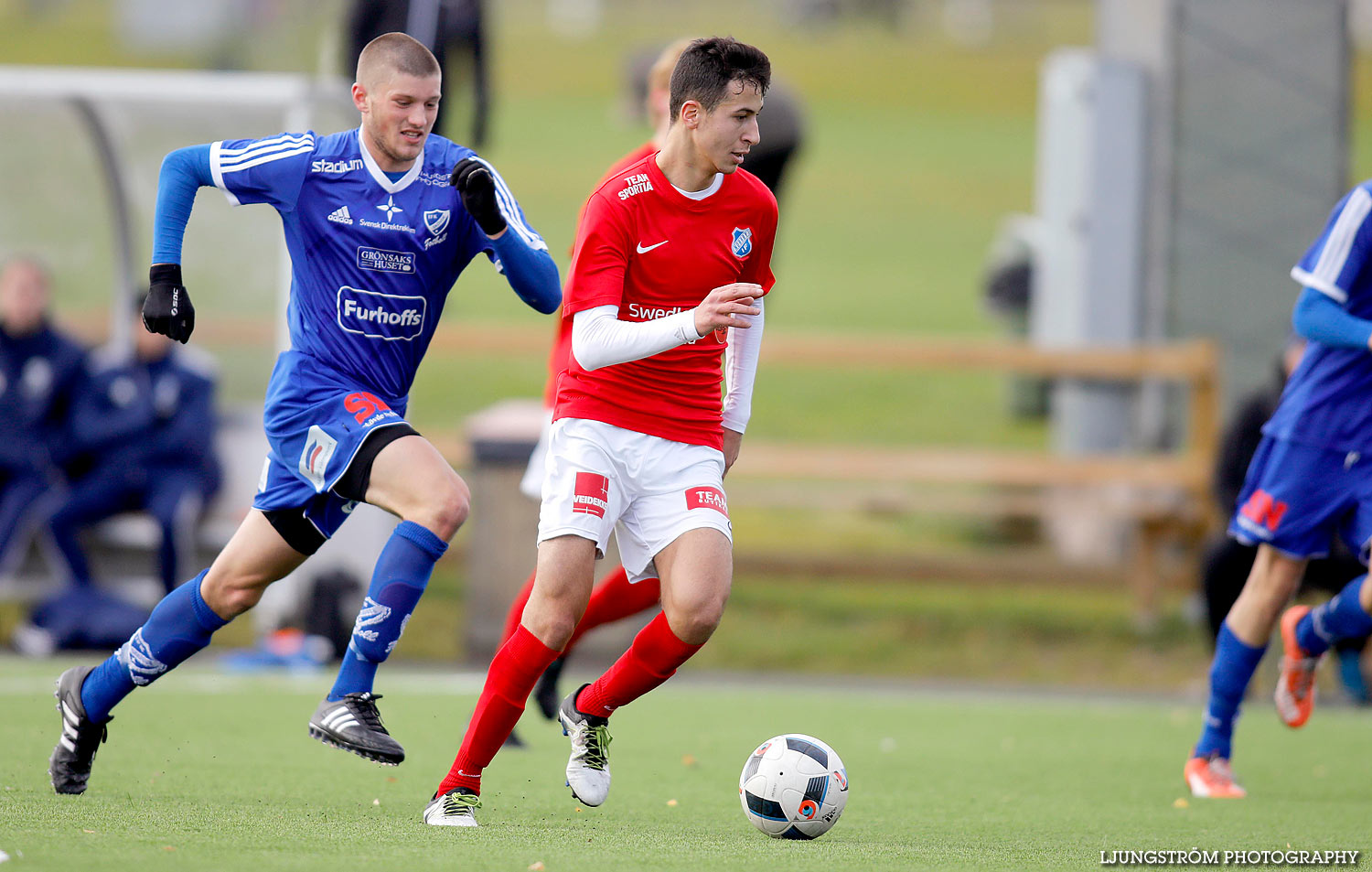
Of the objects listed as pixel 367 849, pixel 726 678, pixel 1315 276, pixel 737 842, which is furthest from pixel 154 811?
pixel 726 678

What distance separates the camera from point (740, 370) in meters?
5.21

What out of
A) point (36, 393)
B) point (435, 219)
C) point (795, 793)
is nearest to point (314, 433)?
point (435, 219)

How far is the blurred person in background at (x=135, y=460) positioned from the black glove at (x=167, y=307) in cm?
520

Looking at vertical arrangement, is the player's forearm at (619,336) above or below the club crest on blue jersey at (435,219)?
below

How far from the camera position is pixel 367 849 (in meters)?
4.23

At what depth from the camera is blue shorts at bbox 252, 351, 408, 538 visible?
16.4 feet

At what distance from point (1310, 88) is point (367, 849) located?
33.0ft

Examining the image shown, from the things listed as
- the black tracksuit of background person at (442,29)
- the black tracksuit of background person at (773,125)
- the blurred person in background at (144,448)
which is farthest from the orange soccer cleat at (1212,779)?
the black tracksuit of background person at (442,29)

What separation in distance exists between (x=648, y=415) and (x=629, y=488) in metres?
0.21

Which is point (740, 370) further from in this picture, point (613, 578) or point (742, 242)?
point (613, 578)

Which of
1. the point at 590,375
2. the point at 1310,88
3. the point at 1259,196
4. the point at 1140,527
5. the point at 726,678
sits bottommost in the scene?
the point at 726,678

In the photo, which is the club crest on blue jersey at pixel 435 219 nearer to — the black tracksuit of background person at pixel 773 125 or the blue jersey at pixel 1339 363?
the blue jersey at pixel 1339 363

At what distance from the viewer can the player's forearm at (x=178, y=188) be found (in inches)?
202

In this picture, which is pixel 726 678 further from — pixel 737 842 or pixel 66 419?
pixel 737 842
